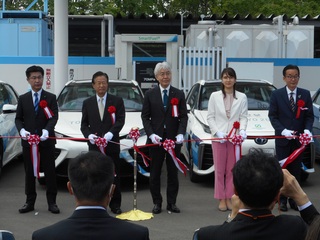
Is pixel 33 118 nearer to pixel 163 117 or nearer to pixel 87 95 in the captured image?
pixel 163 117

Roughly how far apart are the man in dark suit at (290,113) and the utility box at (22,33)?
31.8ft

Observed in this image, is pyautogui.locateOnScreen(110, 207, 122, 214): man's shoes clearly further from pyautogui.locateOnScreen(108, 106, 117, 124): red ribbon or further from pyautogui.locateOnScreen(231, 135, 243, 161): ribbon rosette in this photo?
pyautogui.locateOnScreen(231, 135, 243, 161): ribbon rosette

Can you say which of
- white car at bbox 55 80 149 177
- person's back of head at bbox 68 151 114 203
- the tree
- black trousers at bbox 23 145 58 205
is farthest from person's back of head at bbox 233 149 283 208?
the tree

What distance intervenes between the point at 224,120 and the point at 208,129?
133 centimetres

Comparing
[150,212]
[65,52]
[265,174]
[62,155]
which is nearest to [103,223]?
[265,174]

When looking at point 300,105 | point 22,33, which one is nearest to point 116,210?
point 300,105

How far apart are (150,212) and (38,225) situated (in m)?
1.42

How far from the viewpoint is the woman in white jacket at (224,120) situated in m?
7.40

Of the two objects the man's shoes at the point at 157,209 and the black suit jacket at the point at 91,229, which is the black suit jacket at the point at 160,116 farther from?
the black suit jacket at the point at 91,229

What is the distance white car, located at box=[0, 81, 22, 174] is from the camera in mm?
9203

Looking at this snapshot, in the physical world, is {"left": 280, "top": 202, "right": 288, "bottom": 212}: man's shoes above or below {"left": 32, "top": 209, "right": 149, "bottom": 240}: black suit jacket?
below

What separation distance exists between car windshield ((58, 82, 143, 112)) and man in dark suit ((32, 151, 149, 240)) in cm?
687

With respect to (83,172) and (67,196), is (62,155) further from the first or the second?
(83,172)

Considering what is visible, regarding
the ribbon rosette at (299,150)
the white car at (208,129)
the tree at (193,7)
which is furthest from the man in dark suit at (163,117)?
the tree at (193,7)
